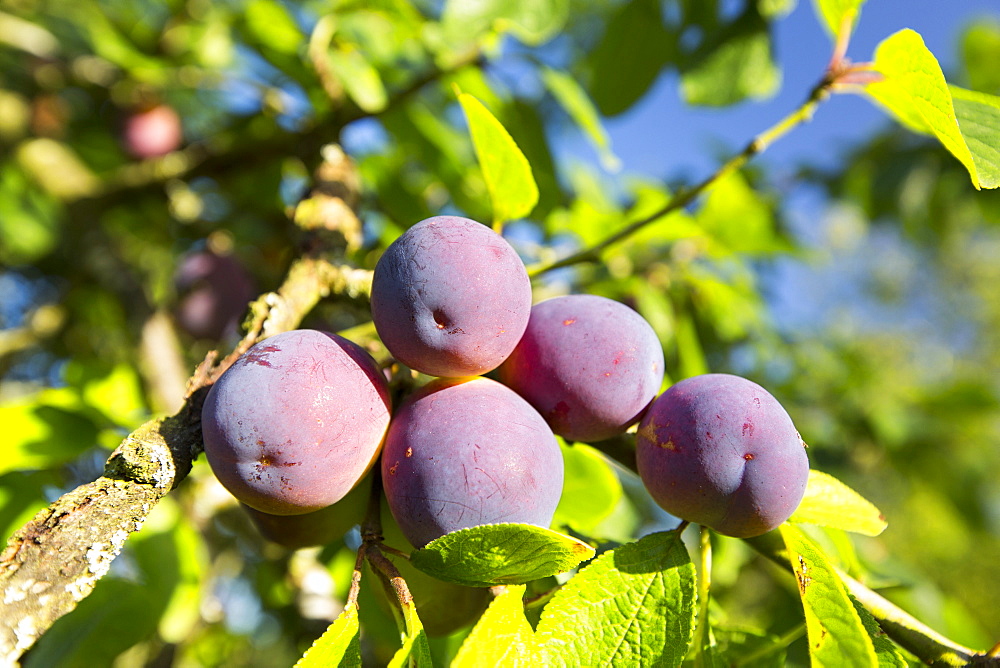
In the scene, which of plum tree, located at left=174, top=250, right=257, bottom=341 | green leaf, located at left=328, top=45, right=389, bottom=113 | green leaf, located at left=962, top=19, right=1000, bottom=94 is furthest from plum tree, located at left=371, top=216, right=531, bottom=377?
green leaf, located at left=962, top=19, right=1000, bottom=94

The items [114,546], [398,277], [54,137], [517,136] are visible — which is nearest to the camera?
[114,546]

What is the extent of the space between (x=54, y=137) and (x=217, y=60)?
80 centimetres

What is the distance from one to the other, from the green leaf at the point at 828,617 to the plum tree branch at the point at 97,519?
0.56 m

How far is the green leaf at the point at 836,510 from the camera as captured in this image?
0.72m

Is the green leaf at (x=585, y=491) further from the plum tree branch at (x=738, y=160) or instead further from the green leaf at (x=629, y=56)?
the green leaf at (x=629, y=56)

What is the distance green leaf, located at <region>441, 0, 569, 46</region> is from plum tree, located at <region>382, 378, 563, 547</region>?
727 millimetres

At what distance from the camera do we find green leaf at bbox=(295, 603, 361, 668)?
0.55 meters

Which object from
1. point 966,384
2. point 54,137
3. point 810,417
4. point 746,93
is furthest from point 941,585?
point 54,137

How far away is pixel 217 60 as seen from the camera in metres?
1.87

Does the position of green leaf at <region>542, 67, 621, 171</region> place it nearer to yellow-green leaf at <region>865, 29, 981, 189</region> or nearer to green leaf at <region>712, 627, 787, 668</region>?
yellow-green leaf at <region>865, 29, 981, 189</region>

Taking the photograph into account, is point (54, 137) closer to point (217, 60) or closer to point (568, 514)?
point (217, 60)

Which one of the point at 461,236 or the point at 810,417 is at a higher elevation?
the point at 461,236

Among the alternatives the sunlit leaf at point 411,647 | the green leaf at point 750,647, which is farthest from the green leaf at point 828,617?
the sunlit leaf at point 411,647

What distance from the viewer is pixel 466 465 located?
0.59 m
